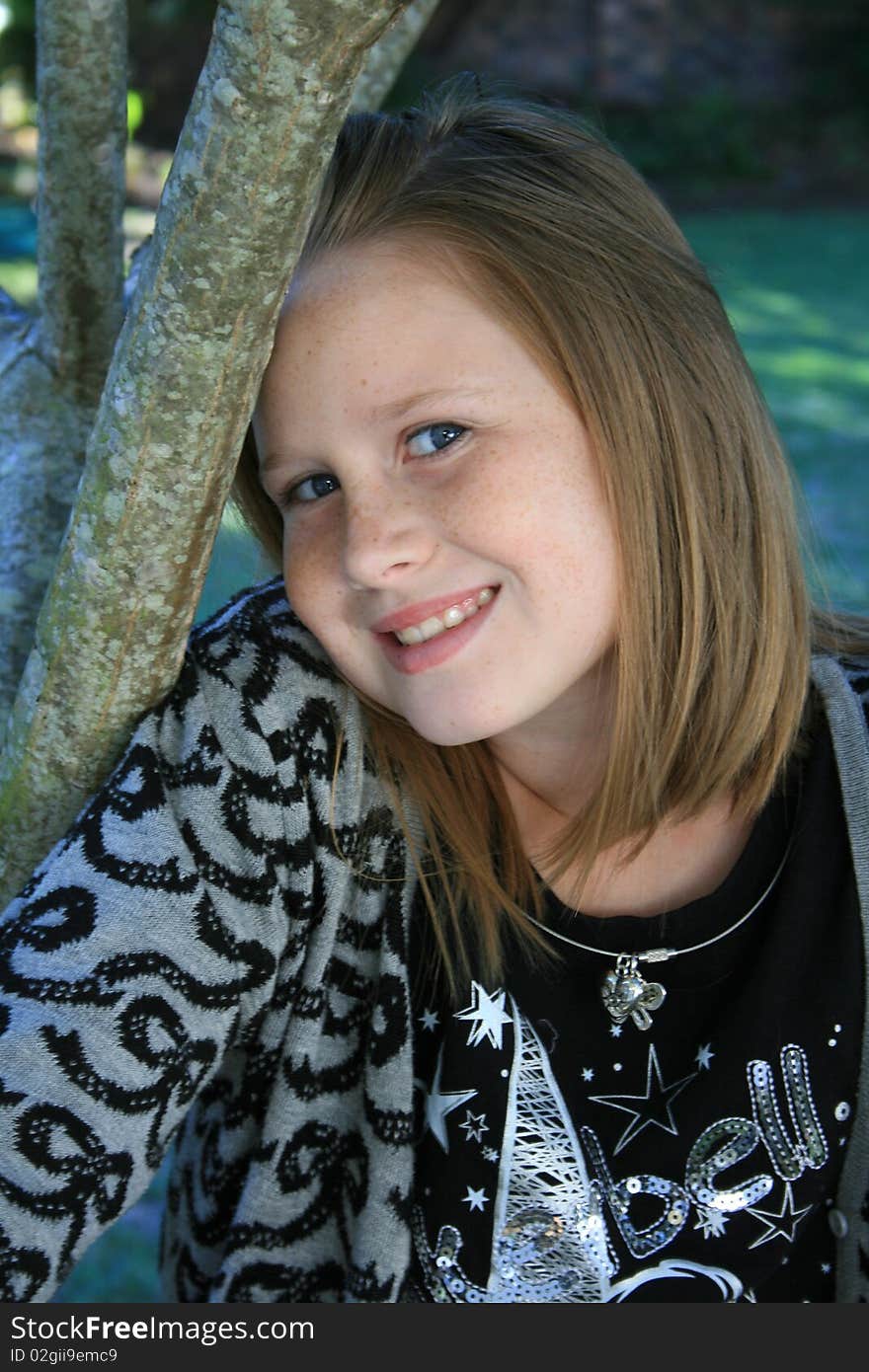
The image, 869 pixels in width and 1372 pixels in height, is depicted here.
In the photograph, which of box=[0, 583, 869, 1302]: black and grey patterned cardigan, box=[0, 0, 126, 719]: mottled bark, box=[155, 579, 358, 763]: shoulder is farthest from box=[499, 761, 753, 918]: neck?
box=[0, 0, 126, 719]: mottled bark

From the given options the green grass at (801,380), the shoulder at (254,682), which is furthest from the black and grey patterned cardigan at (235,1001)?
the green grass at (801,380)

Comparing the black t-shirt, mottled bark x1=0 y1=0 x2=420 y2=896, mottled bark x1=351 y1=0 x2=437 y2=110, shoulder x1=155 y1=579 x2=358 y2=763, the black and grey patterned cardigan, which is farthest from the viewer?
mottled bark x1=351 y1=0 x2=437 y2=110

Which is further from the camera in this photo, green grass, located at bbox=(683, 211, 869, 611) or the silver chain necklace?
green grass, located at bbox=(683, 211, 869, 611)

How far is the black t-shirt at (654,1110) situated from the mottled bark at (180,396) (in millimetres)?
525

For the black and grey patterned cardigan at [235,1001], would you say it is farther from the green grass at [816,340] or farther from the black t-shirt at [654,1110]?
the green grass at [816,340]

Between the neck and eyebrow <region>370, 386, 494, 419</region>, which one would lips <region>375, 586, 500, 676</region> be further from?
the neck

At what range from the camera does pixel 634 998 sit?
1.86m

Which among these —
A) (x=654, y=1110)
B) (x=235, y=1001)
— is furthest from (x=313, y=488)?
(x=654, y=1110)

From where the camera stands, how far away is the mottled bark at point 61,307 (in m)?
1.89

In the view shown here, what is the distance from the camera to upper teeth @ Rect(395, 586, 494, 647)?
1754mm

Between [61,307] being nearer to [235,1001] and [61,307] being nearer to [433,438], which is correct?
[433,438]

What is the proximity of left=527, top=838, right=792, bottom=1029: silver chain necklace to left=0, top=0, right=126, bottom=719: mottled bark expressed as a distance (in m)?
0.86

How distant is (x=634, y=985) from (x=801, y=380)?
26.7 feet

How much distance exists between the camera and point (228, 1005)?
1.65 metres
